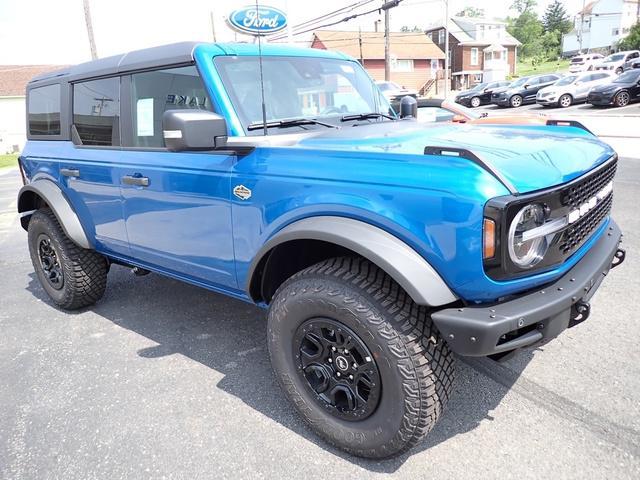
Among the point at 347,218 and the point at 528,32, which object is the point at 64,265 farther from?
the point at 528,32

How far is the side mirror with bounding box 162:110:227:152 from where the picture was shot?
240 cm

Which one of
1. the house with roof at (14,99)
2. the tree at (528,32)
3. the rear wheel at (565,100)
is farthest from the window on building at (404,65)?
the tree at (528,32)

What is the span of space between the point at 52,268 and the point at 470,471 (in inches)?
146

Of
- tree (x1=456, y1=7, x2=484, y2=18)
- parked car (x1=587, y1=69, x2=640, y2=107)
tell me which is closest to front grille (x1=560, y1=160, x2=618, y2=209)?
parked car (x1=587, y1=69, x2=640, y2=107)

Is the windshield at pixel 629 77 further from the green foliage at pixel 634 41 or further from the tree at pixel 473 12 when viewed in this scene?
the tree at pixel 473 12

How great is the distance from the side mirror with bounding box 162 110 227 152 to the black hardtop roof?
65 cm

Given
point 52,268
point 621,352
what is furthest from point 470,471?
point 52,268

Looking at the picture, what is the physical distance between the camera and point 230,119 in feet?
8.93

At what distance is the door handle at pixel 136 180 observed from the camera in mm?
3125

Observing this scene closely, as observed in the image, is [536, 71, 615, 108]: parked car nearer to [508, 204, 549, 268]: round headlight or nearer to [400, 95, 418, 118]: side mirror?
[400, 95, 418, 118]: side mirror

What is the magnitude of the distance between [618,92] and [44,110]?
890 inches

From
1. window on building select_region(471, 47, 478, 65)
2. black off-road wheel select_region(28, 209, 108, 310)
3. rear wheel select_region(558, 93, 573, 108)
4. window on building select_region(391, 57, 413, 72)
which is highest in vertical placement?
window on building select_region(471, 47, 478, 65)

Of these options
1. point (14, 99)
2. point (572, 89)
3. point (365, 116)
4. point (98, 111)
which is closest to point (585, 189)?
point (365, 116)

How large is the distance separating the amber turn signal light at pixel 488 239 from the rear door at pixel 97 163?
2.51 meters
